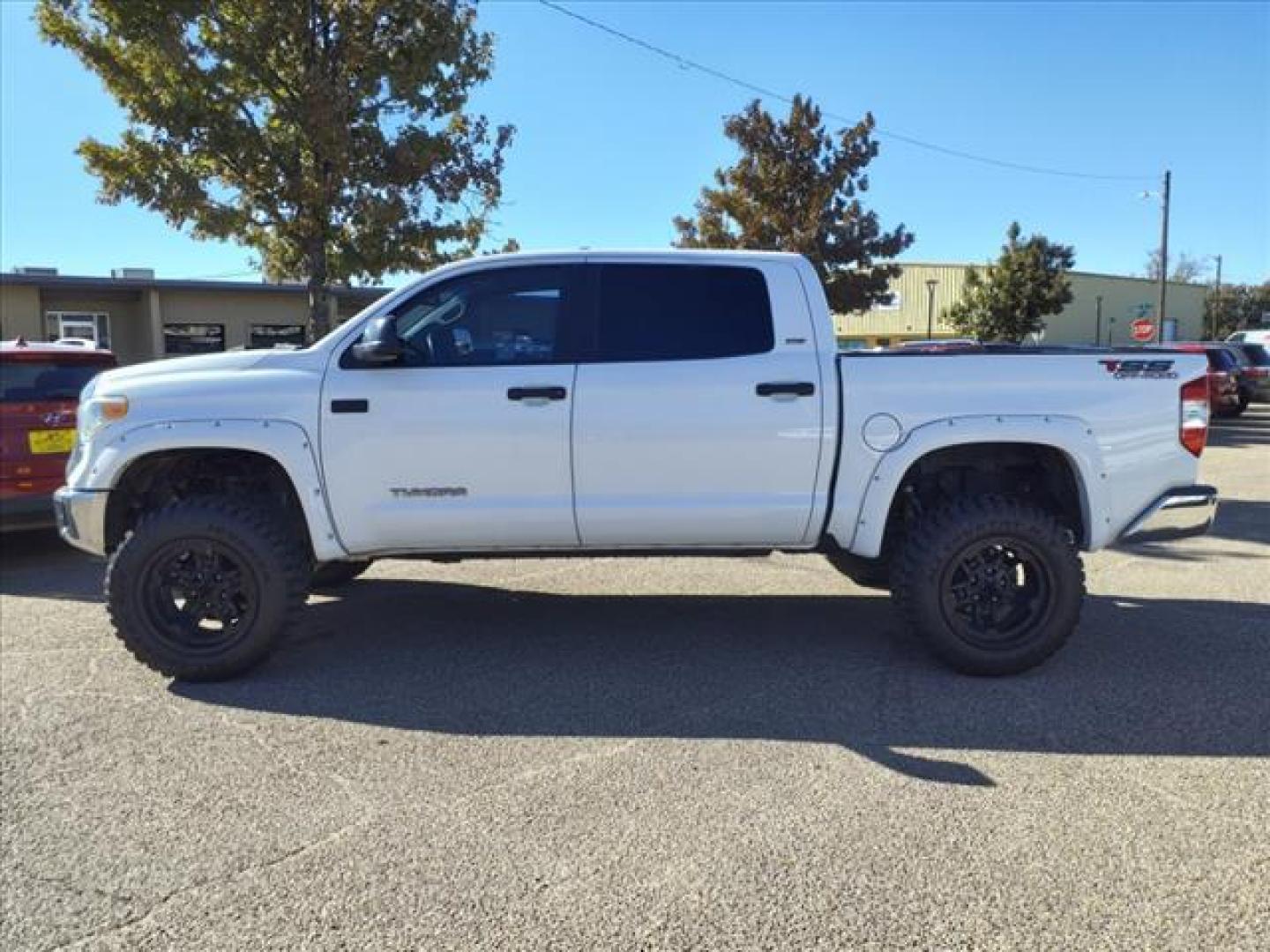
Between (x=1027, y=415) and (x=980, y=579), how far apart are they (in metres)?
0.83

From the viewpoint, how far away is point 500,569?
7512 mm

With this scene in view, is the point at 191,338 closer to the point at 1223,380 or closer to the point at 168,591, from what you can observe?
the point at 168,591

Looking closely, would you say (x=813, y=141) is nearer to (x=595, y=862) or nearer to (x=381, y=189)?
(x=381, y=189)

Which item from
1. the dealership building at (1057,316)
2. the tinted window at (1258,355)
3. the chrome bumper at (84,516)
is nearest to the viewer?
the chrome bumper at (84,516)

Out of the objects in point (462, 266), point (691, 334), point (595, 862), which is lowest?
point (595, 862)

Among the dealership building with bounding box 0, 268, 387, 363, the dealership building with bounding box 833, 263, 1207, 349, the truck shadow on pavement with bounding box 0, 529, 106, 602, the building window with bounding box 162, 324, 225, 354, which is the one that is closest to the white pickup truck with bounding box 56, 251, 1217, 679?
the truck shadow on pavement with bounding box 0, 529, 106, 602

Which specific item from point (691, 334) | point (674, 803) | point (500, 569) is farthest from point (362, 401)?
point (500, 569)

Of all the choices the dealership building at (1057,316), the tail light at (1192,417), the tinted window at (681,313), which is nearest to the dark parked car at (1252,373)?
the tail light at (1192,417)

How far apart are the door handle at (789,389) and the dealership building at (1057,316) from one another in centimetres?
5225

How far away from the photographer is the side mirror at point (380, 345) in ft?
15.3

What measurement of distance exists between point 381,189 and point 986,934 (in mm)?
11530

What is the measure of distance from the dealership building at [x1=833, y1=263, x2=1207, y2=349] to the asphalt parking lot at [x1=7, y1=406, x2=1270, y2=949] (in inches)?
2053

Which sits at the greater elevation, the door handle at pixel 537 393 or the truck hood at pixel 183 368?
the truck hood at pixel 183 368

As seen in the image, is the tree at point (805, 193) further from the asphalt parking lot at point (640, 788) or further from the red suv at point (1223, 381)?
the asphalt parking lot at point (640, 788)
